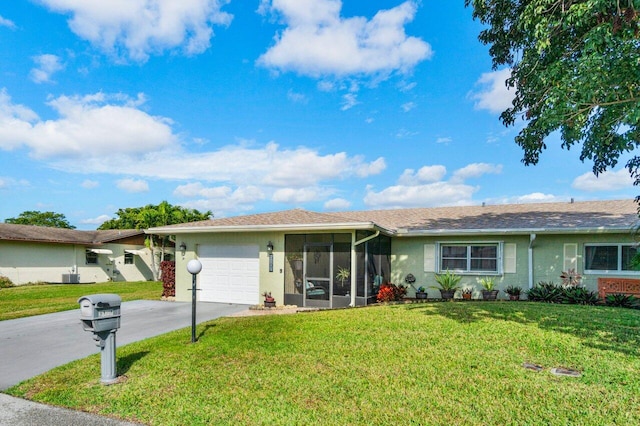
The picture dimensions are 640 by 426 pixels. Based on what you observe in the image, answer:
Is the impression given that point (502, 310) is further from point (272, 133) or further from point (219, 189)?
point (219, 189)

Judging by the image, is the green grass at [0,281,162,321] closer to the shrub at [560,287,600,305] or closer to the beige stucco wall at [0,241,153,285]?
the beige stucco wall at [0,241,153,285]

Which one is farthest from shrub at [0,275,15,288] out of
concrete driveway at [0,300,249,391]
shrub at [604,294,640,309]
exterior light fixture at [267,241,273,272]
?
shrub at [604,294,640,309]

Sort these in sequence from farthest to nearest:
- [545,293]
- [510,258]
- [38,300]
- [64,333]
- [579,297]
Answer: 1. [38,300]
2. [510,258]
3. [545,293]
4. [579,297]
5. [64,333]

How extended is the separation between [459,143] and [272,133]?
8.17 metres

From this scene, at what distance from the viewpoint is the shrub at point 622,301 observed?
1067 centimetres

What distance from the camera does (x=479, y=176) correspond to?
1986 cm

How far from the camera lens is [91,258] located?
23.9m

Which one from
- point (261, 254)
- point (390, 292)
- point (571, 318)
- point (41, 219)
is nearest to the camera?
point (571, 318)

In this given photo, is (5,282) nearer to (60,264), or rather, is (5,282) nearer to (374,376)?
(60,264)

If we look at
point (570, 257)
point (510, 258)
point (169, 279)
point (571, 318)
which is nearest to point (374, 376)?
point (571, 318)

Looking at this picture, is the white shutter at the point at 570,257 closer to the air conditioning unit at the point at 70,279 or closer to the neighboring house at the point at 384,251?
the neighboring house at the point at 384,251

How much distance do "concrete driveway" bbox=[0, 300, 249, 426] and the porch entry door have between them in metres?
2.10

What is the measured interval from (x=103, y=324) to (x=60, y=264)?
2109cm

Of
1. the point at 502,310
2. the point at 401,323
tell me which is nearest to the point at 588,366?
the point at 401,323
